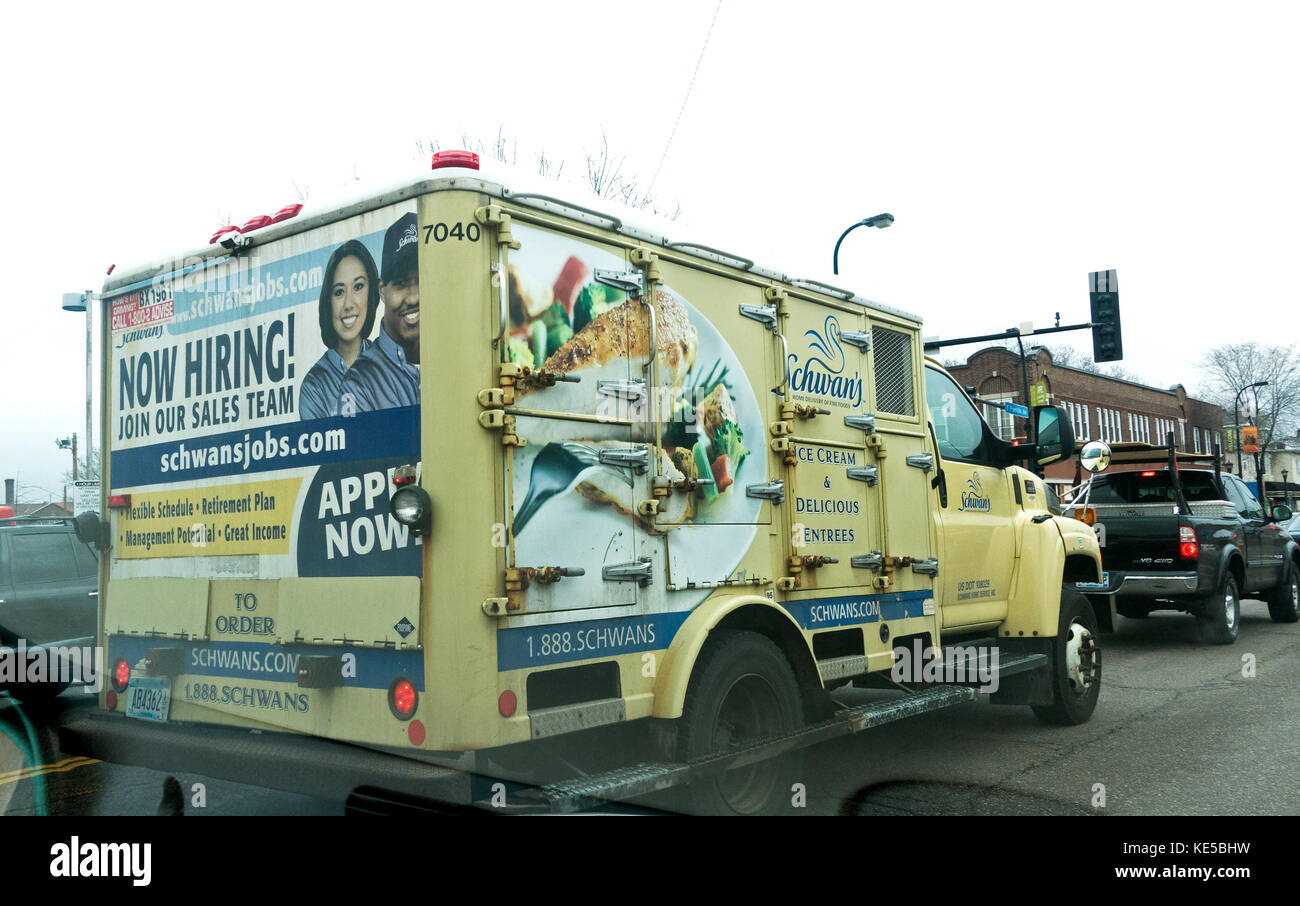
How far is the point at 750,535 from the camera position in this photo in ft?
16.5

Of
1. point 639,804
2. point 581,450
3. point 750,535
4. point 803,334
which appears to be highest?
point 803,334

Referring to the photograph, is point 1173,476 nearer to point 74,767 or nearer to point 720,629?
point 720,629

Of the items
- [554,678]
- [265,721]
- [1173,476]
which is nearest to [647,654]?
[554,678]

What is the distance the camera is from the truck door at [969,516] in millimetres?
6691

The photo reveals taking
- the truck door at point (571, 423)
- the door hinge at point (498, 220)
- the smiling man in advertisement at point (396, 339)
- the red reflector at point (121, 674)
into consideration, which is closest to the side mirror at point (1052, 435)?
the truck door at point (571, 423)

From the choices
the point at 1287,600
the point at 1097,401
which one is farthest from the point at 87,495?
the point at 1097,401

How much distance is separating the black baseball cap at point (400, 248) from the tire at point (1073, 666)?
17.7ft

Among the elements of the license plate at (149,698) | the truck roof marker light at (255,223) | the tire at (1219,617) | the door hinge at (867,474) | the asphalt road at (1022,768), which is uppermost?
the truck roof marker light at (255,223)

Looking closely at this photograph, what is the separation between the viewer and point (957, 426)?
7238 millimetres

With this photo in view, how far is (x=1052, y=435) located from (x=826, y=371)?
7.86ft

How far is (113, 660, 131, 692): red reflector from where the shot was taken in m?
4.94

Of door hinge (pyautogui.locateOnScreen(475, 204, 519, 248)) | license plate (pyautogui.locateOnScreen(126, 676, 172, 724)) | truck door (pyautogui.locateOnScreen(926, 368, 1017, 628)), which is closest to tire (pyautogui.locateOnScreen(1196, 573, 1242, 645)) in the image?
truck door (pyautogui.locateOnScreen(926, 368, 1017, 628))

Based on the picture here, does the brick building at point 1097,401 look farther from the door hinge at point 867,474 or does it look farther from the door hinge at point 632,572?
the door hinge at point 632,572
